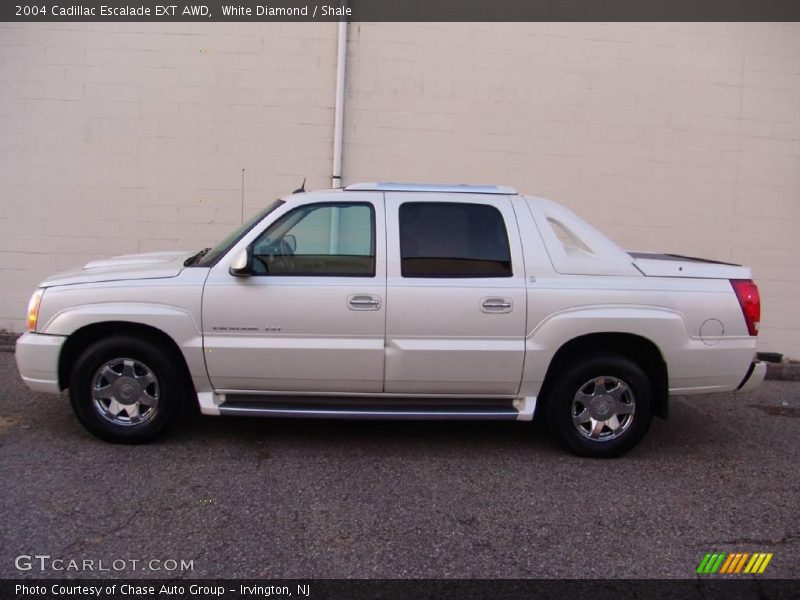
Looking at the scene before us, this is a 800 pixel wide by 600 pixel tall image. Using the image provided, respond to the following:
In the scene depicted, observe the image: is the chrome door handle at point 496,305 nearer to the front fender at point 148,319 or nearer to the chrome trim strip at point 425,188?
the chrome trim strip at point 425,188

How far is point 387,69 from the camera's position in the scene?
772cm

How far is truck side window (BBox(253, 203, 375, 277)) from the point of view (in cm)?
475

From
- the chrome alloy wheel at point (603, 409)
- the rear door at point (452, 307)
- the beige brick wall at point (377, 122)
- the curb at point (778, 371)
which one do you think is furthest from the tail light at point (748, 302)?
the curb at point (778, 371)

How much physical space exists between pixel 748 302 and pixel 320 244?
9.89 feet

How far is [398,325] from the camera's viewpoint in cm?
467

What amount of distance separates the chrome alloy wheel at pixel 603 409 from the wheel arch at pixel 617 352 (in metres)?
0.22

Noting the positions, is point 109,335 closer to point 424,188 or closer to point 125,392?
point 125,392

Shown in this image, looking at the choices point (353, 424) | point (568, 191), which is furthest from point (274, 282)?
point (568, 191)

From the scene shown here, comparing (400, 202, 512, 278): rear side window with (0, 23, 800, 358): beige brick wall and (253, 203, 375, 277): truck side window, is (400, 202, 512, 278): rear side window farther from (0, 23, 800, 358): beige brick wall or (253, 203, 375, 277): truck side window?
(0, 23, 800, 358): beige brick wall

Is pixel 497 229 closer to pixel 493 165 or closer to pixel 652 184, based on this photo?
pixel 493 165
